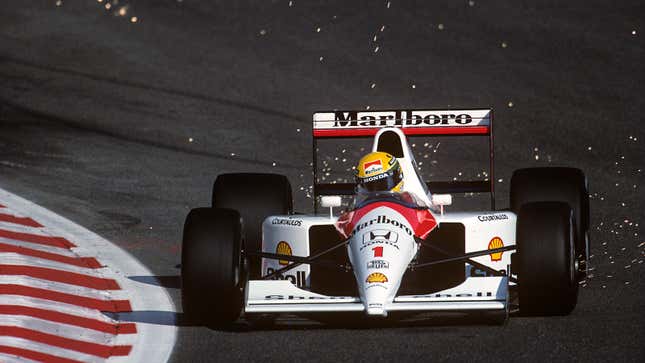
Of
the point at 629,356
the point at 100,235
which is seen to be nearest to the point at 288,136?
the point at 100,235

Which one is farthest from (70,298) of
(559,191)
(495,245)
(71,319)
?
(559,191)

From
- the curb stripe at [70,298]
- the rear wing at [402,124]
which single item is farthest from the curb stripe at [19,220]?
the rear wing at [402,124]

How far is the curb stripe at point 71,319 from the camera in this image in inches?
416

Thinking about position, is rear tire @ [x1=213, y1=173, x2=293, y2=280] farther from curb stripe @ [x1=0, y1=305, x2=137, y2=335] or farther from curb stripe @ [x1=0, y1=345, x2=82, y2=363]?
curb stripe @ [x1=0, y1=345, x2=82, y2=363]

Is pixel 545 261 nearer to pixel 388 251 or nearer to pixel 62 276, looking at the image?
pixel 388 251

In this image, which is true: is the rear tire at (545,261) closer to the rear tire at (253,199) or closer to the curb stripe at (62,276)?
the rear tire at (253,199)

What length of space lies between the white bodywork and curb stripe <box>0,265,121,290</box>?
1.42 m

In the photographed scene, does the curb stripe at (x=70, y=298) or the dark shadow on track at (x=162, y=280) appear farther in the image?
the dark shadow on track at (x=162, y=280)

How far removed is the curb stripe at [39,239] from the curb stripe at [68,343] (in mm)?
3343

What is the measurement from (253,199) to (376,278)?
2435 mm

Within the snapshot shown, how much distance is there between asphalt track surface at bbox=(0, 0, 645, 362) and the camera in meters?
10.2

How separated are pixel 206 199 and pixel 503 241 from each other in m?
6.06

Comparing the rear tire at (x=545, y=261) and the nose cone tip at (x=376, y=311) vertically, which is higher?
the rear tire at (x=545, y=261)

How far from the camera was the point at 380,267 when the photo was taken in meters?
10.1
